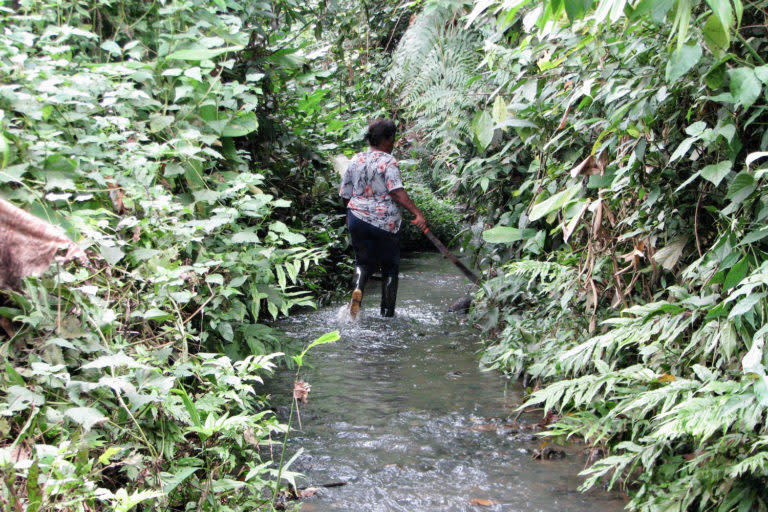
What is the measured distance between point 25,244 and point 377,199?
3.91 meters

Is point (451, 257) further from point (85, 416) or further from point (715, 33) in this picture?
point (85, 416)

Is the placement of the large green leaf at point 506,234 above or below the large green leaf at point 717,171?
below

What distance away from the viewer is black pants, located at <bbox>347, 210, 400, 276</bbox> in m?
5.91

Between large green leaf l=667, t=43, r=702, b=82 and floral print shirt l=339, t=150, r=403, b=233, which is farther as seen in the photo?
floral print shirt l=339, t=150, r=403, b=233

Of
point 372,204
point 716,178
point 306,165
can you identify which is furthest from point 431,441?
point 306,165

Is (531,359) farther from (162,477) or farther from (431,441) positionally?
(162,477)

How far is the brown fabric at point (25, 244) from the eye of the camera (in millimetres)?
2061

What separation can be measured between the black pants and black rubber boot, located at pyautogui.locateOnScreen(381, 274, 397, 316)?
5 cm

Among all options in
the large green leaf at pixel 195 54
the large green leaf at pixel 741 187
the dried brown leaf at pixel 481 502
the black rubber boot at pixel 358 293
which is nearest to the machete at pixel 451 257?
the black rubber boot at pixel 358 293

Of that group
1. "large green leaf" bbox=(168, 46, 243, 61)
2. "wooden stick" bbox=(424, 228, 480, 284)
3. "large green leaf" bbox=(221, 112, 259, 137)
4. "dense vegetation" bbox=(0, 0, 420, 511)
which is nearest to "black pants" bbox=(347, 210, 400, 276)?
"wooden stick" bbox=(424, 228, 480, 284)

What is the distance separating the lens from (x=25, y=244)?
6.79ft

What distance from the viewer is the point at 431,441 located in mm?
3428

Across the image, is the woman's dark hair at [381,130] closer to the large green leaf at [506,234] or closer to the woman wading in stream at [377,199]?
the woman wading in stream at [377,199]

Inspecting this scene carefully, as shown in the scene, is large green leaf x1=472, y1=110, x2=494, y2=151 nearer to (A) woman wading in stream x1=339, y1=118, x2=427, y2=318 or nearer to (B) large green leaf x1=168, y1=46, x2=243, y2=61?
(B) large green leaf x1=168, y1=46, x2=243, y2=61
